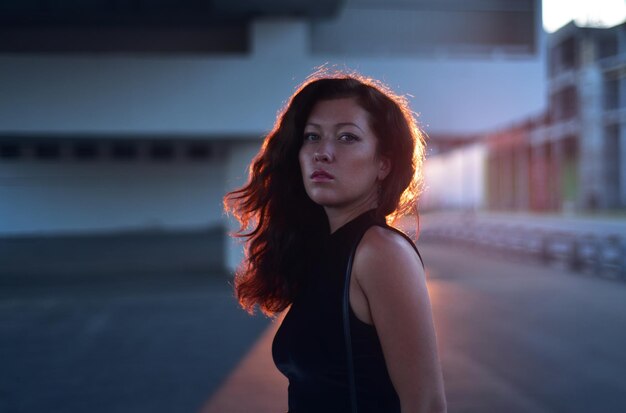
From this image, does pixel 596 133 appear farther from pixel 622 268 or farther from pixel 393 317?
pixel 393 317

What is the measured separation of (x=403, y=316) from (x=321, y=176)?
41 cm

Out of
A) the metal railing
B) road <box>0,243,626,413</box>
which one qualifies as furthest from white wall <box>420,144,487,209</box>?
road <box>0,243,626,413</box>

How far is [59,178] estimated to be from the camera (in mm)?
23906

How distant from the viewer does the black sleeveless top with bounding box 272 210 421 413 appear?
1349mm

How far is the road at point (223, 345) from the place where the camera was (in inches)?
188

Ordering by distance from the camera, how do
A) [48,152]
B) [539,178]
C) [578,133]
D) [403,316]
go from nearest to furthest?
[403,316], [48,152], [578,133], [539,178]

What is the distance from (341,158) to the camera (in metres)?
1.46

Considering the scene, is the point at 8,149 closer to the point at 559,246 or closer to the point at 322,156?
the point at 559,246

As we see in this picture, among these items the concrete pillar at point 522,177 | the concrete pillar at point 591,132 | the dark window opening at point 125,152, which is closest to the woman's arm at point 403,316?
the dark window opening at point 125,152

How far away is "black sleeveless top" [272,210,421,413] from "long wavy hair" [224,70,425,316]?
197mm

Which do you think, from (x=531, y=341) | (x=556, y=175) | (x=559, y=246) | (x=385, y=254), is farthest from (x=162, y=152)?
(x=556, y=175)

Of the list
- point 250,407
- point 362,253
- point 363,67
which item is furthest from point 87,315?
point 362,253

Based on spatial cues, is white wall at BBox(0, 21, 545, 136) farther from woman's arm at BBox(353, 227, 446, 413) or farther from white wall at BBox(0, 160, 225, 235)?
white wall at BBox(0, 160, 225, 235)

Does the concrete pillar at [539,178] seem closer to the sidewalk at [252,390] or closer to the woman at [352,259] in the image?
the sidewalk at [252,390]
